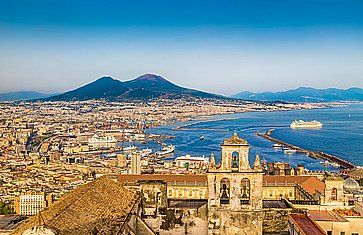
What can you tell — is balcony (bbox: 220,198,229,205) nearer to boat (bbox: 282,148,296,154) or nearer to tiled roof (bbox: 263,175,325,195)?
tiled roof (bbox: 263,175,325,195)

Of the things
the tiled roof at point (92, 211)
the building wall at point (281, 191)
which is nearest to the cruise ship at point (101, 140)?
the building wall at point (281, 191)

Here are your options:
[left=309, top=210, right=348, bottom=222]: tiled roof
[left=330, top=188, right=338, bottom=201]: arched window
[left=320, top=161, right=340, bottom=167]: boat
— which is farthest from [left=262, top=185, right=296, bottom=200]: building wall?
[left=320, top=161, right=340, bottom=167]: boat

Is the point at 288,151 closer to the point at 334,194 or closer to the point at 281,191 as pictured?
the point at 281,191

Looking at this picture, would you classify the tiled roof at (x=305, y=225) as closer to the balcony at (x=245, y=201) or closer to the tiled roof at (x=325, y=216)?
the balcony at (x=245, y=201)

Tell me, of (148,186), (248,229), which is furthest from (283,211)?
(148,186)

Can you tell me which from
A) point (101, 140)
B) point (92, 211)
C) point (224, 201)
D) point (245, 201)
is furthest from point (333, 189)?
point (101, 140)
